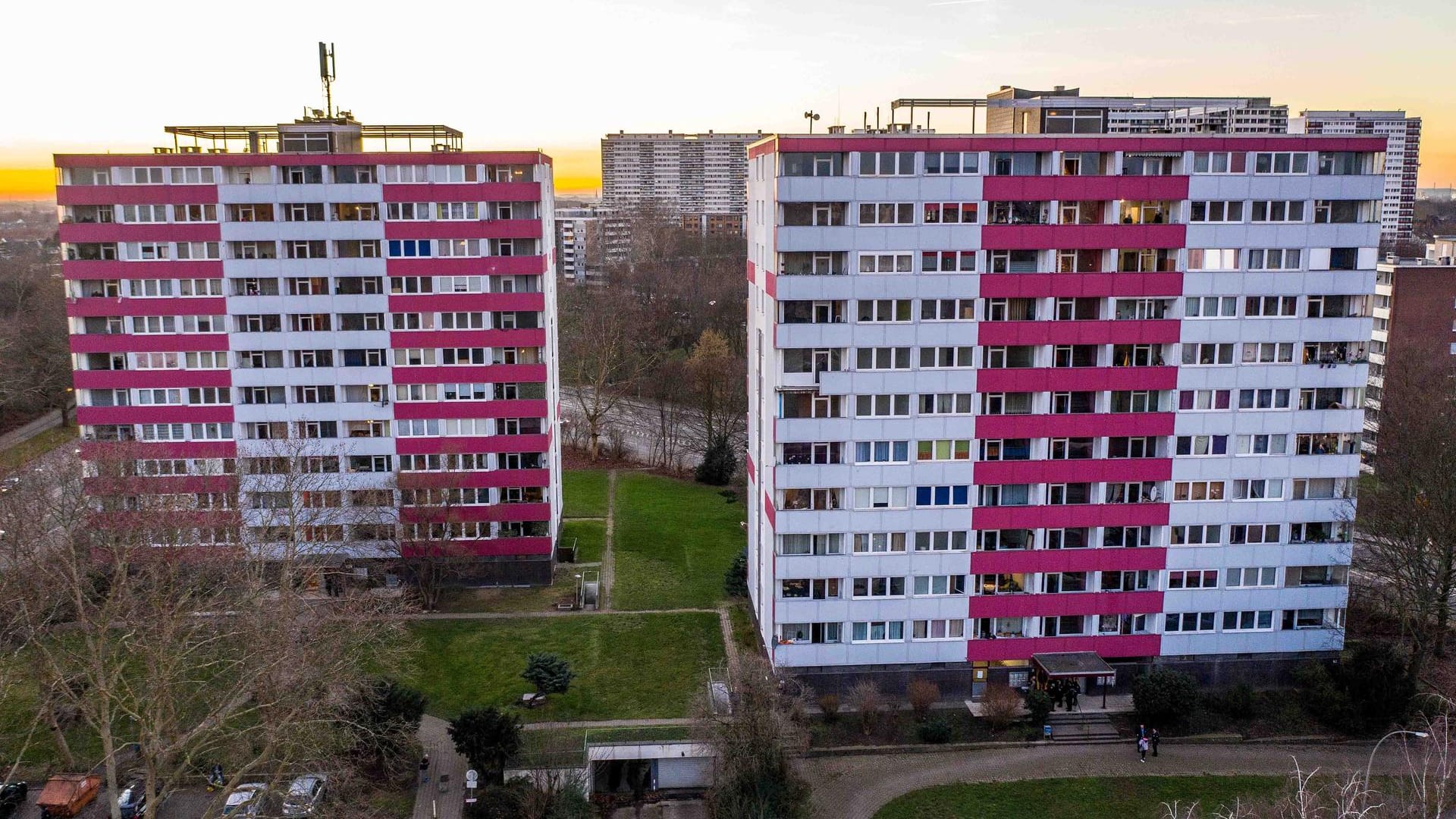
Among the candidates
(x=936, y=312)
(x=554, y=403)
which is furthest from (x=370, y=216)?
(x=936, y=312)

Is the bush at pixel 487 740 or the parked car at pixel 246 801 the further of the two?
the bush at pixel 487 740

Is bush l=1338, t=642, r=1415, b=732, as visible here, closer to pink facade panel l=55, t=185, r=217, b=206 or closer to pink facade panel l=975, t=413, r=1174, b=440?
pink facade panel l=975, t=413, r=1174, b=440

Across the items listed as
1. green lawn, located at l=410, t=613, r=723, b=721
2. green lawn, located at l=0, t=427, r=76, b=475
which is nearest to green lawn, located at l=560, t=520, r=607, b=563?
green lawn, located at l=410, t=613, r=723, b=721

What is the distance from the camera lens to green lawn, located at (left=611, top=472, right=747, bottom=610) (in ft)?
204

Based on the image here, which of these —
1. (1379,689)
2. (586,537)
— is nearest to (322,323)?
(586,537)

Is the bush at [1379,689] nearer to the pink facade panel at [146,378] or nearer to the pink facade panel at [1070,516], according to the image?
the pink facade panel at [1070,516]

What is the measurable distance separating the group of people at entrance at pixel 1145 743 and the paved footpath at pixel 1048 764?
31cm

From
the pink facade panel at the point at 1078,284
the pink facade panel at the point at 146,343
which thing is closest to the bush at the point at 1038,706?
the pink facade panel at the point at 1078,284

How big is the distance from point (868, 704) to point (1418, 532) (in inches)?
1103

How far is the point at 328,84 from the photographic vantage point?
6034 cm

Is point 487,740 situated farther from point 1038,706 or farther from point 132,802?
point 1038,706

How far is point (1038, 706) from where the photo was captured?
45250 mm

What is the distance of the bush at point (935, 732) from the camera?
4459cm

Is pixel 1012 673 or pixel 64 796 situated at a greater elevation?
pixel 1012 673
